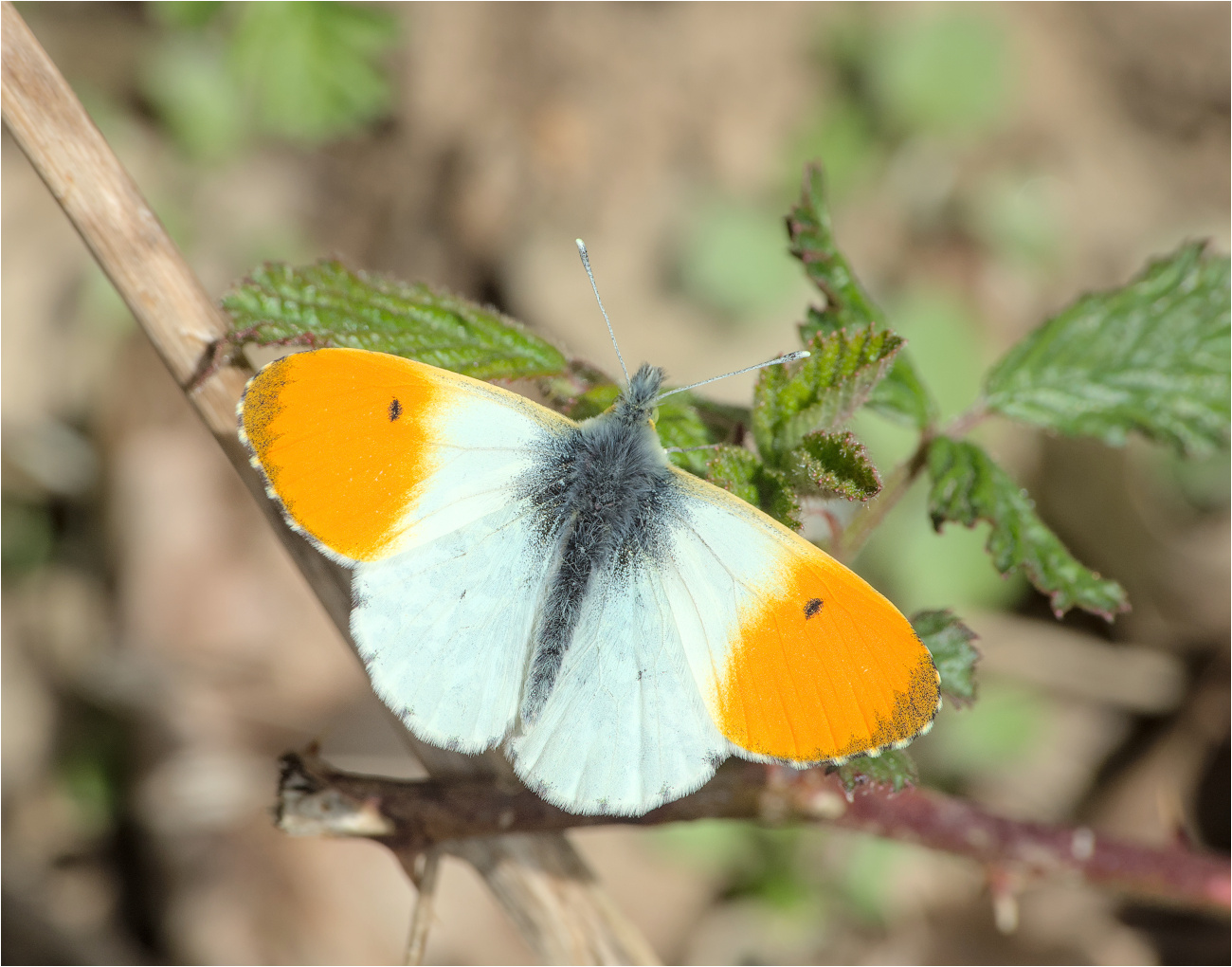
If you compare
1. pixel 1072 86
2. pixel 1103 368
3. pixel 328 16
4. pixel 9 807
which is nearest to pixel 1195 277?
pixel 1103 368

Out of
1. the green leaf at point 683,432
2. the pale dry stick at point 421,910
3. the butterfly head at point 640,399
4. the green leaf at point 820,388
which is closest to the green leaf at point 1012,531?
the green leaf at point 820,388

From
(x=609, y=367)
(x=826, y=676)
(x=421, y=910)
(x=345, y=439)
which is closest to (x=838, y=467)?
(x=826, y=676)

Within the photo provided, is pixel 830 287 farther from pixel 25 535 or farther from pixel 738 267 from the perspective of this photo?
pixel 25 535

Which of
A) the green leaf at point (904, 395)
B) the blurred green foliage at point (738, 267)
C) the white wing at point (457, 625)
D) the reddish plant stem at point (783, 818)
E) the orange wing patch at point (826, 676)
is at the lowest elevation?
the reddish plant stem at point (783, 818)

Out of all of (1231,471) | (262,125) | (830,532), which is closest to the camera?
(830,532)

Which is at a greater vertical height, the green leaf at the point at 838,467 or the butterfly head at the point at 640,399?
the butterfly head at the point at 640,399

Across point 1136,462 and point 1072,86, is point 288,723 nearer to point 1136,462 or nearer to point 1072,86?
point 1136,462

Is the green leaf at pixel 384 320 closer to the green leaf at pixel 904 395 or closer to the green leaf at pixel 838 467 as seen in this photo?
the green leaf at pixel 838 467
